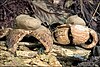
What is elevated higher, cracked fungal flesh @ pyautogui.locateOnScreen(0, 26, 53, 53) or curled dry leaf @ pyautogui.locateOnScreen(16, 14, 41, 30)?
curled dry leaf @ pyautogui.locateOnScreen(16, 14, 41, 30)

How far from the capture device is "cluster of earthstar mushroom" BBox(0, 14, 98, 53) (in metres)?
2.93

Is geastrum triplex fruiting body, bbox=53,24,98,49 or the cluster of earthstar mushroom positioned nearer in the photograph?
the cluster of earthstar mushroom

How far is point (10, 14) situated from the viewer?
3.62 metres

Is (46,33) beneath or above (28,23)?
beneath

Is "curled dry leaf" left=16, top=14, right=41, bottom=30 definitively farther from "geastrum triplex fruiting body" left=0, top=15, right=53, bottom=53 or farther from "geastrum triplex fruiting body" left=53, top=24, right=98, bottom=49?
"geastrum triplex fruiting body" left=53, top=24, right=98, bottom=49

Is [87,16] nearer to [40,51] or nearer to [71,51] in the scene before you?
[71,51]

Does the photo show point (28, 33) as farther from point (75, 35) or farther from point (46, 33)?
point (75, 35)

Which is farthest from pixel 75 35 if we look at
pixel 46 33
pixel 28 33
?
pixel 28 33

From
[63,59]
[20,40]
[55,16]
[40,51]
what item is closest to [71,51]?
[63,59]

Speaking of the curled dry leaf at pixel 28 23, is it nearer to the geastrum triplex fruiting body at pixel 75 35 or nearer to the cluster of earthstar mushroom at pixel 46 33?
the cluster of earthstar mushroom at pixel 46 33

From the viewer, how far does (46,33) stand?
2.98m

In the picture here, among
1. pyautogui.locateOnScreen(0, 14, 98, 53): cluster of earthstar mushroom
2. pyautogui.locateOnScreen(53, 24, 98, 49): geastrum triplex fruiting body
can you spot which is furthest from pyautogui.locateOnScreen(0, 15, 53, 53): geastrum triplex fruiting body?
pyautogui.locateOnScreen(53, 24, 98, 49): geastrum triplex fruiting body

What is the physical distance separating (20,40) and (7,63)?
34cm

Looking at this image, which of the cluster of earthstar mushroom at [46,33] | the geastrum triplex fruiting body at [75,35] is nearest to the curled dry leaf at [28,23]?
the cluster of earthstar mushroom at [46,33]
